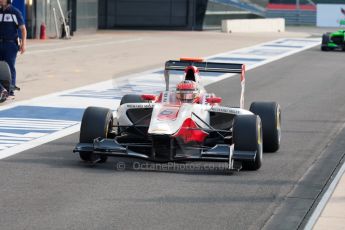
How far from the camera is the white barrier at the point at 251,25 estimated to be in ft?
175

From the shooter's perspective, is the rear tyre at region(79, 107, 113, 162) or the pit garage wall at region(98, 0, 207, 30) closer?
the rear tyre at region(79, 107, 113, 162)

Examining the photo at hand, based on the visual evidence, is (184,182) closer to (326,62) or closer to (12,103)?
(12,103)

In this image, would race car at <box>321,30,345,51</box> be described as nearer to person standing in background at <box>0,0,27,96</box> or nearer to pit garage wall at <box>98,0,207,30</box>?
pit garage wall at <box>98,0,207,30</box>

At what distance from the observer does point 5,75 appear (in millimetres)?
18078

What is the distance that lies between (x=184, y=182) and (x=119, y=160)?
1539 mm

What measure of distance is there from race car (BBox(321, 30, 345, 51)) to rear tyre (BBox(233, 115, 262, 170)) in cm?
2697

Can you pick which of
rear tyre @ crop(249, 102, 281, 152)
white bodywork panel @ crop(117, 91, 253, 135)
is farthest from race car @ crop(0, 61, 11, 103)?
rear tyre @ crop(249, 102, 281, 152)

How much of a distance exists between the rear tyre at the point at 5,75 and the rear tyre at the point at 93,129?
6082 millimetres

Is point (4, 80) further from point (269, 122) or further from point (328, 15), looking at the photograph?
point (328, 15)

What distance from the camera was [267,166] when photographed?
12234mm

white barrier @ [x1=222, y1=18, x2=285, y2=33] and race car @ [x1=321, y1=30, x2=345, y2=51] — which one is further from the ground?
race car @ [x1=321, y1=30, x2=345, y2=51]

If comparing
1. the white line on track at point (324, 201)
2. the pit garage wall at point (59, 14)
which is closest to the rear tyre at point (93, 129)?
the white line on track at point (324, 201)

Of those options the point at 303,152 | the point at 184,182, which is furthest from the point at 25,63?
the point at 184,182

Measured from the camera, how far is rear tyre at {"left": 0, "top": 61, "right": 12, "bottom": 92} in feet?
58.9
